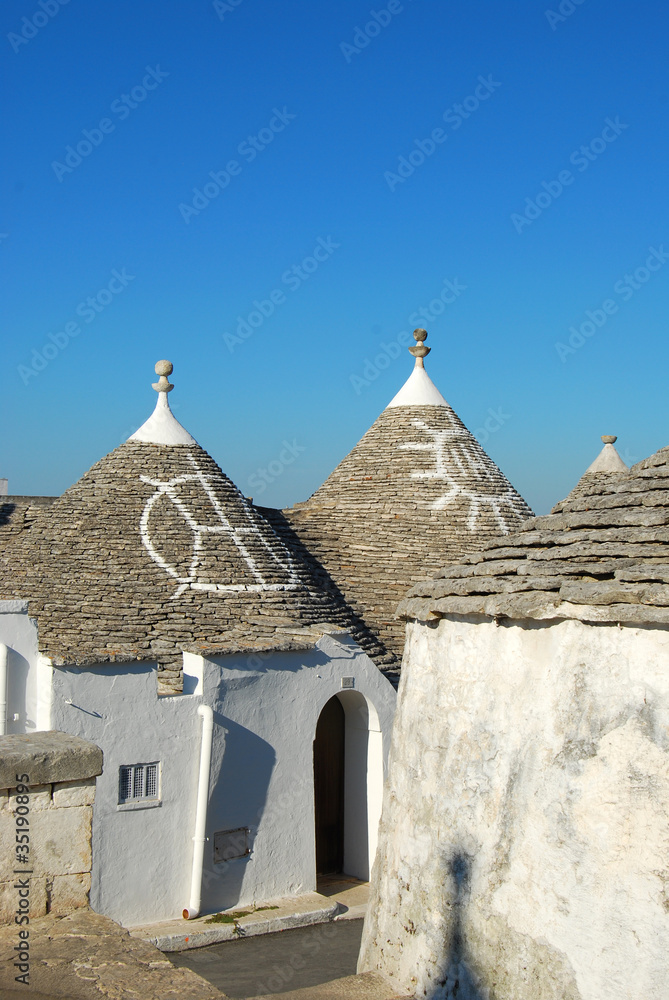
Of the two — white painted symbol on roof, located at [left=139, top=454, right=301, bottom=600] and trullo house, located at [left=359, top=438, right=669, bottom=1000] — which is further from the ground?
white painted symbol on roof, located at [left=139, top=454, right=301, bottom=600]

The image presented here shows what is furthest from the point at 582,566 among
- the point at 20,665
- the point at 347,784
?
the point at 347,784

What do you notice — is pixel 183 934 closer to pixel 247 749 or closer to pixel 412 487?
pixel 247 749

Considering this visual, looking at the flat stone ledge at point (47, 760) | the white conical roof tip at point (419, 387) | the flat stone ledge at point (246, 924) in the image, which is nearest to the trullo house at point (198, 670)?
the flat stone ledge at point (246, 924)

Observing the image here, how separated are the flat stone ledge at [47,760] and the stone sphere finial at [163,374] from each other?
972 centimetres

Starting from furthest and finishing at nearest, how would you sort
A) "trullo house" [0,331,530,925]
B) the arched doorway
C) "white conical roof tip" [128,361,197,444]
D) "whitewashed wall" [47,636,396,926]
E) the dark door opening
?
1. "white conical roof tip" [128,361,197,444]
2. the dark door opening
3. the arched doorway
4. "trullo house" [0,331,530,925]
5. "whitewashed wall" [47,636,396,926]

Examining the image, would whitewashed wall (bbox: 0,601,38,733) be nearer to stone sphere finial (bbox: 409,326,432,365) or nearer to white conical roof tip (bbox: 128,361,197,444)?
white conical roof tip (bbox: 128,361,197,444)

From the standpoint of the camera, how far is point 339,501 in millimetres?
15828

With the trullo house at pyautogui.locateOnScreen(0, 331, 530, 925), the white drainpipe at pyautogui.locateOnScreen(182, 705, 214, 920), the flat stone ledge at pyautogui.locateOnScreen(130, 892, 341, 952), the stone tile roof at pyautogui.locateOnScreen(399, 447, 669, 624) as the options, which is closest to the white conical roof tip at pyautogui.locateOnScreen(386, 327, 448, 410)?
the trullo house at pyautogui.locateOnScreen(0, 331, 530, 925)

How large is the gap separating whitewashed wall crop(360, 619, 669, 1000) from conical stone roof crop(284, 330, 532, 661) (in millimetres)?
7728

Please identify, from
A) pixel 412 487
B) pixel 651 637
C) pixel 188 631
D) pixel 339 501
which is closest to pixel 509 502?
pixel 412 487

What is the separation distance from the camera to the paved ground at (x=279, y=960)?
866 centimetres

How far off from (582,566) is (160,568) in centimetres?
785

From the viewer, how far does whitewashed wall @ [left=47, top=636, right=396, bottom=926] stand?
10.0 metres

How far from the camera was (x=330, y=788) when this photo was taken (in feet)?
41.7
